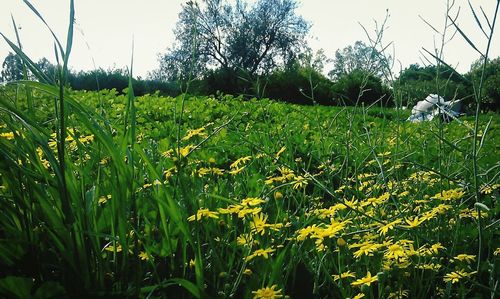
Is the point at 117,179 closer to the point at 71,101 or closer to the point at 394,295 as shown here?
the point at 71,101

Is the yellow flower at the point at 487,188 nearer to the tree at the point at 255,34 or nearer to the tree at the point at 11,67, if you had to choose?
the tree at the point at 11,67

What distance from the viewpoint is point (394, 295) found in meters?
1.07

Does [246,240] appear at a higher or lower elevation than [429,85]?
lower

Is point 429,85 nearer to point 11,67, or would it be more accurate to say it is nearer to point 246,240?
point 246,240

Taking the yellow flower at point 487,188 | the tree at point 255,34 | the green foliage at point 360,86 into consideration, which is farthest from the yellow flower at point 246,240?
the tree at point 255,34

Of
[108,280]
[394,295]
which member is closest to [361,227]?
[394,295]

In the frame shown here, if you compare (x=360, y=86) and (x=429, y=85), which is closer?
(x=360, y=86)

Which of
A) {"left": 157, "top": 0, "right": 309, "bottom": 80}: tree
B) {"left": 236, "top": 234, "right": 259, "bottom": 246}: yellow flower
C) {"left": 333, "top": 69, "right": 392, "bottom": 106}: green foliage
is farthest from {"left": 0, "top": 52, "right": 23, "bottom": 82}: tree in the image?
{"left": 157, "top": 0, "right": 309, "bottom": 80}: tree

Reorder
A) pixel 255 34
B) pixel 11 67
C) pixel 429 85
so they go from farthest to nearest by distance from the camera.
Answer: pixel 255 34 → pixel 429 85 → pixel 11 67

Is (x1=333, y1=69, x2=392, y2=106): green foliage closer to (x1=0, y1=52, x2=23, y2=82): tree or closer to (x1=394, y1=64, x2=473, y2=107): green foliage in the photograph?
(x1=394, y1=64, x2=473, y2=107): green foliage

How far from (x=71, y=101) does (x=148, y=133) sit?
89.8 inches

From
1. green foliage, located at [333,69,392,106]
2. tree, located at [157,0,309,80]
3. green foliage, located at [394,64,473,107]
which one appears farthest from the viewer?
tree, located at [157,0,309,80]

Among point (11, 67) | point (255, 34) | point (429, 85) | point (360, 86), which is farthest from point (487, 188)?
point (255, 34)

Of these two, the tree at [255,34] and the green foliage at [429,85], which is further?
the tree at [255,34]
